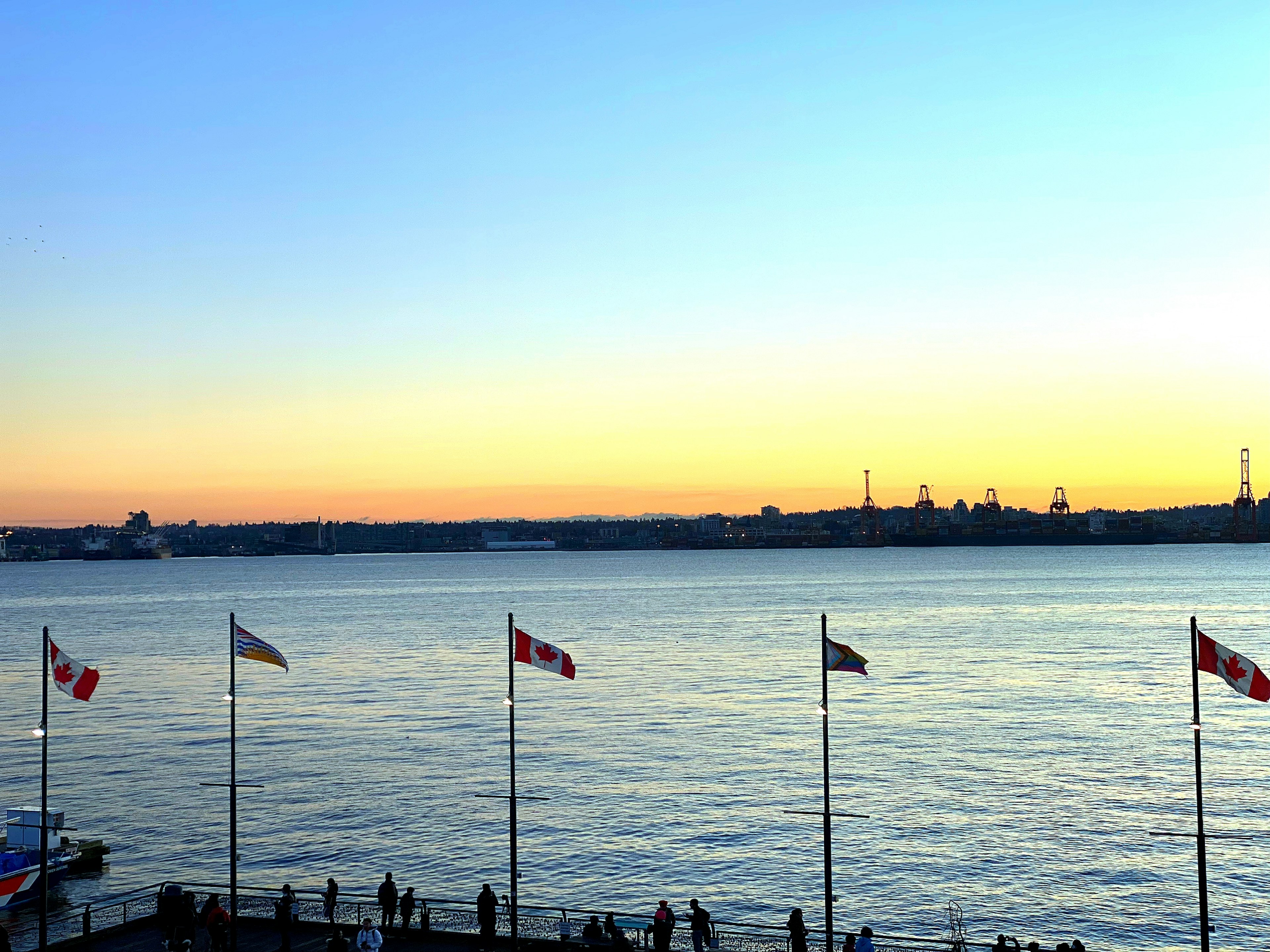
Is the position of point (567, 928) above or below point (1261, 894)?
above

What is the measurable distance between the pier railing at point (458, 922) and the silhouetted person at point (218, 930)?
2.91 m

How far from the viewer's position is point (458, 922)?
35.1 meters

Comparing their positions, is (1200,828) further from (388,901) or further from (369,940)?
(388,901)

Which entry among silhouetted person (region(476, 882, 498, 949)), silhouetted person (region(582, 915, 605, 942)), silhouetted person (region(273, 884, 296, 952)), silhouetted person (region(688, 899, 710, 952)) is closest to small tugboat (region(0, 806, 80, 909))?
silhouetted person (region(273, 884, 296, 952))

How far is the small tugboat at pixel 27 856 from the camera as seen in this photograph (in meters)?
41.7

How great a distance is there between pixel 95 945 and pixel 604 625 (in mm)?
127839

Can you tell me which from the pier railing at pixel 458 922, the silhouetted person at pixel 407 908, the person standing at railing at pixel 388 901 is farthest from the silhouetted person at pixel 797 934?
the person standing at railing at pixel 388 901

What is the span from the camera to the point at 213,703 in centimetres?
8888

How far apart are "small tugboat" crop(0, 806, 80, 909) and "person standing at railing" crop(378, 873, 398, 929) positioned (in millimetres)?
15545

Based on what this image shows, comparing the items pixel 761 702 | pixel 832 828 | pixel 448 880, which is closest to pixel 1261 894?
pixel 832 828

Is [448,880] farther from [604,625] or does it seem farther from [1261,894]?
[604,625]

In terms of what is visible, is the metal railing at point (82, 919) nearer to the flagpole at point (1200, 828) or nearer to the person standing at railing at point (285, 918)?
the person standing at railing at point (285, 918)

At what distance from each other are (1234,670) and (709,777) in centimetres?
3652

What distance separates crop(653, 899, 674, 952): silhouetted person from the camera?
1129 inches
